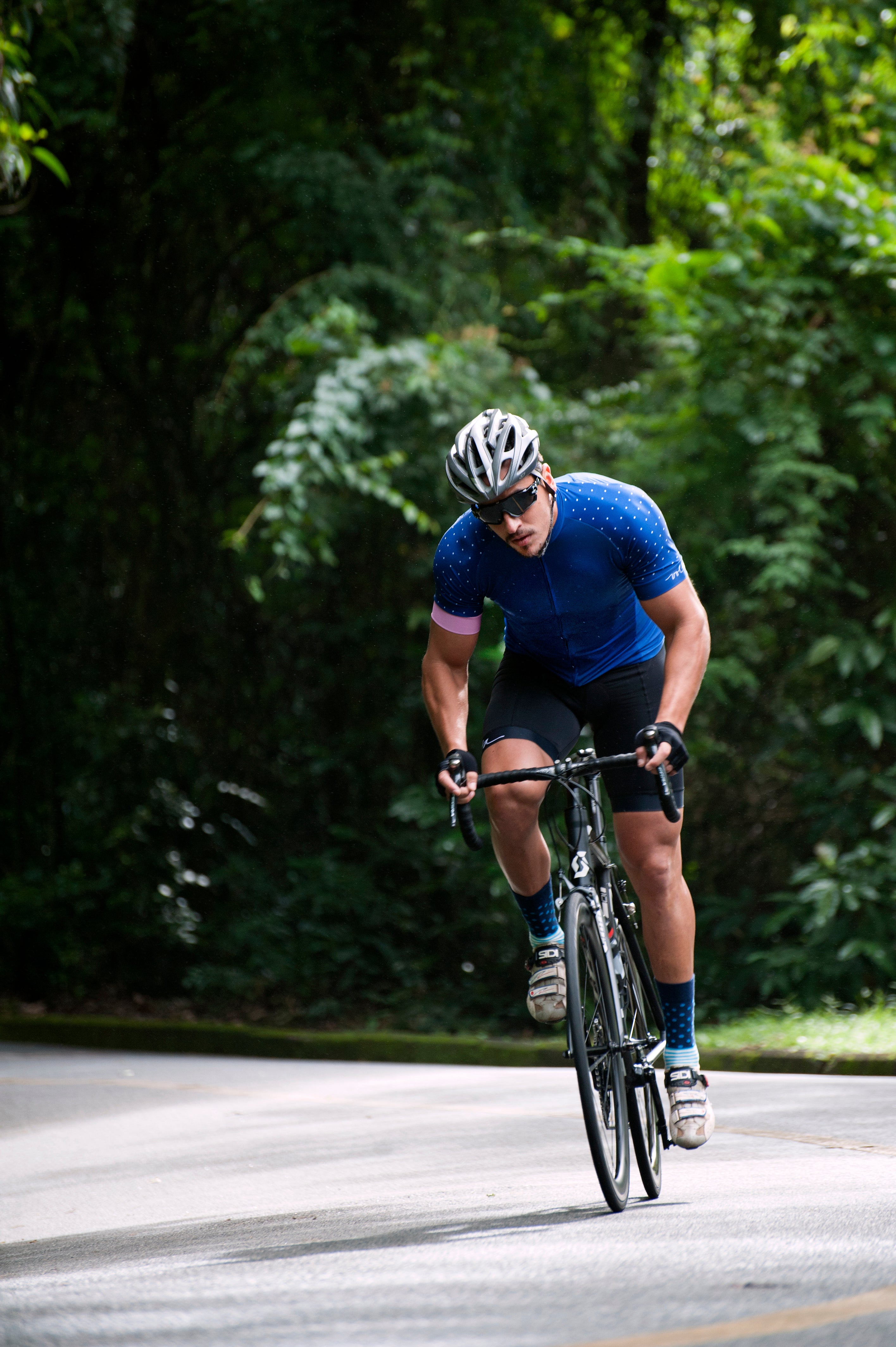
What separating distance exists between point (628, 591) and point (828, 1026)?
494cm

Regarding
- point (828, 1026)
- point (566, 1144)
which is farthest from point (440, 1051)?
point (566, 1144)

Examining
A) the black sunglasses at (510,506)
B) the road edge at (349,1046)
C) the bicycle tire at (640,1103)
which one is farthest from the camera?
the road edge at (349,1046)

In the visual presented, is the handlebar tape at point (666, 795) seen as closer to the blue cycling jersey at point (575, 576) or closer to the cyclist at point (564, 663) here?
the cyclist at point (564, 663)

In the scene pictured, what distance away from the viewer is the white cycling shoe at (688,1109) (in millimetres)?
4898

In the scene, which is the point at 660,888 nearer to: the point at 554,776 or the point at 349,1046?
the point at 554,776

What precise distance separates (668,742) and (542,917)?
89cm

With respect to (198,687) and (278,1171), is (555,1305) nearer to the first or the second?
(278,1171)

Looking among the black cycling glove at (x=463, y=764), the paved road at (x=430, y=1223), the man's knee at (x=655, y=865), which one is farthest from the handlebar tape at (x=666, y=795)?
the paved road at (x=430, y=1223)

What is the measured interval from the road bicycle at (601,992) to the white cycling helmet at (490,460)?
31.4 inches

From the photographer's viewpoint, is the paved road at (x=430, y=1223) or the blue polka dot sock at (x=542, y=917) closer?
the paved road at (x=430, y=1223)

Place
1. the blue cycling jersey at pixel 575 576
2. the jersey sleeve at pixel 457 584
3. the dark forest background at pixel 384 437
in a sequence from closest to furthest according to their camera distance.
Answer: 1. the blue cycling jersey at pixel 575 576
2. the jersey sleeve at pixel 457 584
3. the dark forest background at pixel 384 437

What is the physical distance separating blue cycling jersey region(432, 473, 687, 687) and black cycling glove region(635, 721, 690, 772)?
1.70 ft

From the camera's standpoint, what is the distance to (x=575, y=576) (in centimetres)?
492

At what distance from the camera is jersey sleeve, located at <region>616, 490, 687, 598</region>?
15.8ft
